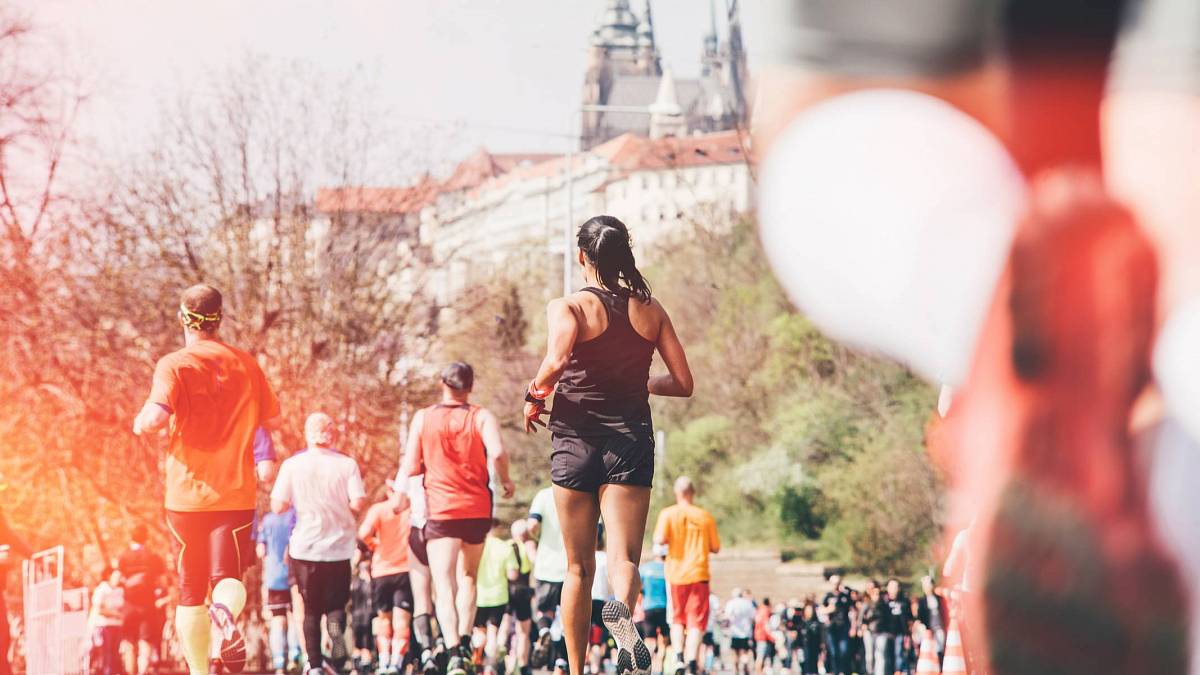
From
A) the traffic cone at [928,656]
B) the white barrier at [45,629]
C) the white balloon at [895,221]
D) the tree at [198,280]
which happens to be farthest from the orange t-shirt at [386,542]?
the tree at [198,280]

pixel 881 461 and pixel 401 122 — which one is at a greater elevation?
pixel 401 122

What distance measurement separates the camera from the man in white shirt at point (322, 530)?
8211 mm

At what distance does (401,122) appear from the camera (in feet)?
94.0

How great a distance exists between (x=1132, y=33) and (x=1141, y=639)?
1.35ft

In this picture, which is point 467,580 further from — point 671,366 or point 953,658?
point 953,658

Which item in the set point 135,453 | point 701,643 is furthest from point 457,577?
point 135,453

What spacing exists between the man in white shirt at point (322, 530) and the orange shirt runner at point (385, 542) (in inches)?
81.7

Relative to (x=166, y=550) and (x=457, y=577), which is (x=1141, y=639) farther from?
(x=166, y=550)

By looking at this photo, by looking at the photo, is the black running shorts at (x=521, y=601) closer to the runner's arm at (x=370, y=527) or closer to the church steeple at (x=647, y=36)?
the runner's arm at (x=370, y=527)

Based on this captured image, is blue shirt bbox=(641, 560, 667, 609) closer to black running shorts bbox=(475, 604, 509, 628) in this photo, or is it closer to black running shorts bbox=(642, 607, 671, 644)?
black running shorts bbox=(642, 607, 671, 644)

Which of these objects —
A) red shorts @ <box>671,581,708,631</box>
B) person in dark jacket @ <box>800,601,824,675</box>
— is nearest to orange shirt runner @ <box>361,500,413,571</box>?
red shorts @ <box>671,581,708,631</box>

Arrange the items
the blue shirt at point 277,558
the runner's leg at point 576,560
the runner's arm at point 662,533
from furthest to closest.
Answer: the runner's arm at point 662,533 < the blue shirt at point 277,558 < the runner's leg at point 576,560

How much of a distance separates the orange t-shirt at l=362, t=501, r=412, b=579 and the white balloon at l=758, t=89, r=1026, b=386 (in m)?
9.50

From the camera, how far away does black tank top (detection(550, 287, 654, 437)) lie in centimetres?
544
